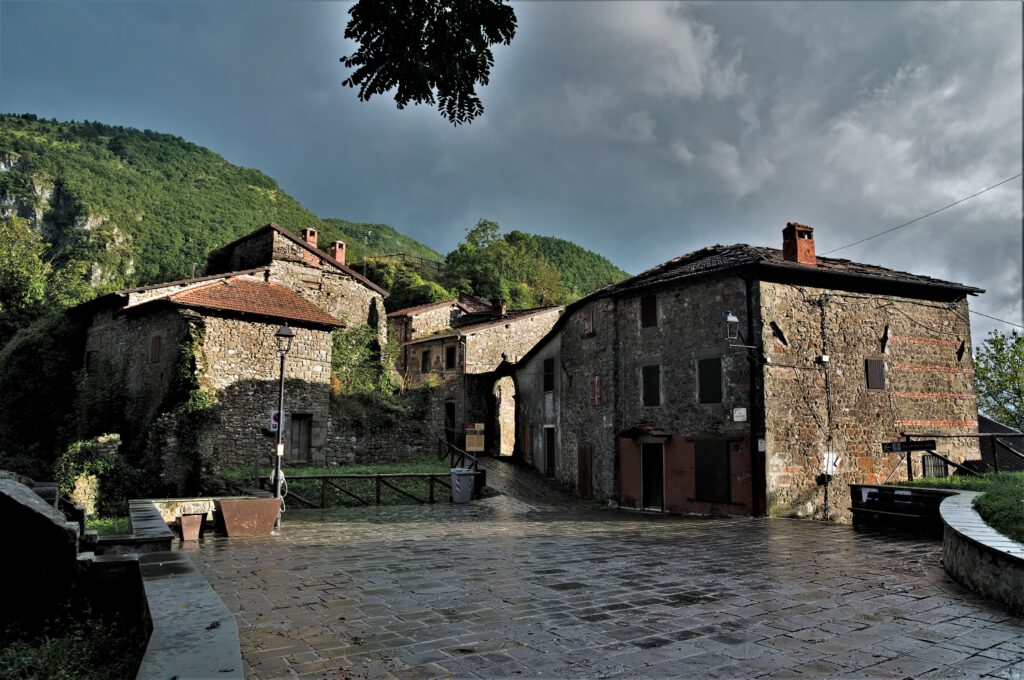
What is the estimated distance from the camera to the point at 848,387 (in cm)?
1759

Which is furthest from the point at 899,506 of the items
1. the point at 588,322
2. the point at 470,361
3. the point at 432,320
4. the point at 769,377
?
the point at 432,320

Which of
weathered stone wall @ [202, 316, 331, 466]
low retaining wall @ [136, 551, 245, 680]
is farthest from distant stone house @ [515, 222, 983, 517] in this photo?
low retaining wall @ [136, 551, 245, 680]

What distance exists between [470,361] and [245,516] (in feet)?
70.1

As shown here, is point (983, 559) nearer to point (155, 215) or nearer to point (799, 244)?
point (799, 244)

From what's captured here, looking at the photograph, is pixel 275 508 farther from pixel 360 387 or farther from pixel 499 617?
pixel 360 387

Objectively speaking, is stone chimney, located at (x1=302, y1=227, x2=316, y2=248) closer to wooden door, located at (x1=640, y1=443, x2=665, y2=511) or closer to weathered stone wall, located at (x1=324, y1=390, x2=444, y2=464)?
weathered stone wall, located at (x1=324, y1=390, x2=444, y2=464)

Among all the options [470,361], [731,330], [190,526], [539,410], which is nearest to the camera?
[190,526]

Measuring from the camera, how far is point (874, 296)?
18391 mm

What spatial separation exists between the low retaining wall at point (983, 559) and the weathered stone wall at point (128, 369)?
2095cm

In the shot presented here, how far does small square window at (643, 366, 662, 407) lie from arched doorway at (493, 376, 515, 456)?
13.2 metres

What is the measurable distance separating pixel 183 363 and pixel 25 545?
52.7 ft

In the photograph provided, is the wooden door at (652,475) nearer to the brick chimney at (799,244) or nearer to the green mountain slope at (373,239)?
the brick chimney at (799,244)

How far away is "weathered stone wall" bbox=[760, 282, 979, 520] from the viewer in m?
16.7

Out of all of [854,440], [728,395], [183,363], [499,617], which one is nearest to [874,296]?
[854,440]
